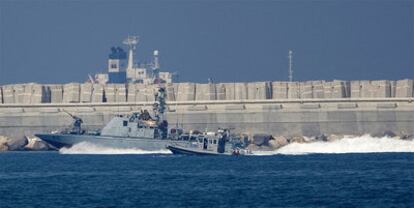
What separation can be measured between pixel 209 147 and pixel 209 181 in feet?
78.4

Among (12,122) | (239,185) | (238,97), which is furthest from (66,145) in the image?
(239,185)

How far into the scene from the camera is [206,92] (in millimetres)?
121062

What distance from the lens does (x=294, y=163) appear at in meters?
80.6

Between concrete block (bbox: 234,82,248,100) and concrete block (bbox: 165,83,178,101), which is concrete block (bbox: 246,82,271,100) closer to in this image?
concrete block (bbox: 234,82,248,100)

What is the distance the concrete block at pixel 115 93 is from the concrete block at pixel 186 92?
4557mm

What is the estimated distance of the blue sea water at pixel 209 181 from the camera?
56.7m

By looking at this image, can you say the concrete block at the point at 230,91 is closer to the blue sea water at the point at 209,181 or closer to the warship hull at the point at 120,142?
the warship hull at the point at 120,142

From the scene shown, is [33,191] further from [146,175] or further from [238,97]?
[238,97]

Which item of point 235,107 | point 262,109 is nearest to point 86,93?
point 235,107

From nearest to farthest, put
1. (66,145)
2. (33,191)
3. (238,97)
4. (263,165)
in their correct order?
(33,191) → (263,165) → (66,145) → (238,97)

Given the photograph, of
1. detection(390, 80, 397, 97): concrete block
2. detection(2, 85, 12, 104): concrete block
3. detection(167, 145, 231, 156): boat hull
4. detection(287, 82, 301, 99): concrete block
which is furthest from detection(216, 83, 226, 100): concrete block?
detection(167, 145, 231, 156): boat hull

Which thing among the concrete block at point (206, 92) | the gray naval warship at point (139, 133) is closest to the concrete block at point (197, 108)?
the concrete block at point (206, 92)

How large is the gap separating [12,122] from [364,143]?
27480 mm

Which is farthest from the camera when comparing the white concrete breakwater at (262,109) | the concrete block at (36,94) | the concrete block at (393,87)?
the concrete block at (36,94)
